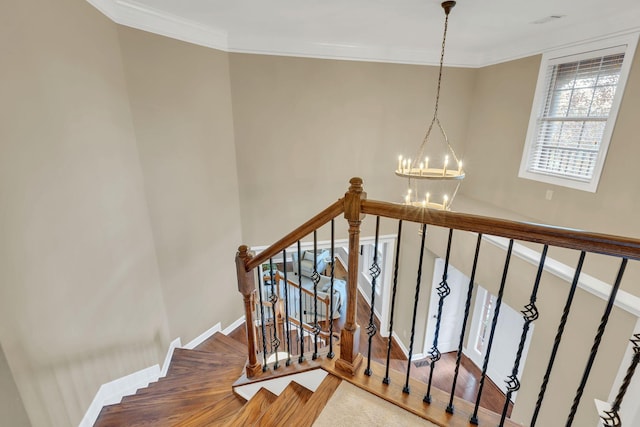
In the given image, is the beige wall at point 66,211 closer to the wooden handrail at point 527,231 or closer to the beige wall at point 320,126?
the beige wall at point 320,126

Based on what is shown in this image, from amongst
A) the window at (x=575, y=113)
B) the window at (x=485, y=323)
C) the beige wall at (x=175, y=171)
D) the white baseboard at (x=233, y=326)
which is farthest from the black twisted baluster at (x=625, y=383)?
the window at (x=485, y=323)

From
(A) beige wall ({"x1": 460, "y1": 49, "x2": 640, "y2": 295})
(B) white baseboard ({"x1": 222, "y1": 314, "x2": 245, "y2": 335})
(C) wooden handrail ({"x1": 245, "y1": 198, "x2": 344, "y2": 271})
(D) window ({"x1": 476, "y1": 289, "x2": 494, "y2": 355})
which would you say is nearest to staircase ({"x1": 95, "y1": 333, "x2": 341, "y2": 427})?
(C) wooden handrail ({"x1": 245, "y1": 198, "x2": 344, "y2": 271})

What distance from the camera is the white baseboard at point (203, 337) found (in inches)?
152

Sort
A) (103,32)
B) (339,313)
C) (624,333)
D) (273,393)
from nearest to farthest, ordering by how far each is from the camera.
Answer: (273,393) < (624,333) < (103,32) < (339,313)

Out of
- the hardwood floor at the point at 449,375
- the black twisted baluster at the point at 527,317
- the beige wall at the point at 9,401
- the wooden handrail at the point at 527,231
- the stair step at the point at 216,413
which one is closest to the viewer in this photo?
the wooden handrail at the point at 527,231

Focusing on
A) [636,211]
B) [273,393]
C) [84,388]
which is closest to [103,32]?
[84,388]

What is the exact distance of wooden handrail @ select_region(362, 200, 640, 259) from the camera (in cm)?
91

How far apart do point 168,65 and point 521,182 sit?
14.4 feet

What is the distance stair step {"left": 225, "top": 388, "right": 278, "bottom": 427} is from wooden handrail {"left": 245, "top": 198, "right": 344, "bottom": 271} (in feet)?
2.64

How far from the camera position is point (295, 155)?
4230mm

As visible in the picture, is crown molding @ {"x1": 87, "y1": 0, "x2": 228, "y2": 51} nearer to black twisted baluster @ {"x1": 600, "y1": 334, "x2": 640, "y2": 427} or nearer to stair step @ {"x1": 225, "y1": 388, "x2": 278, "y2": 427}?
stair step @ {"x1": 225, "y1": 388, "x2": 278, "y2": 427}

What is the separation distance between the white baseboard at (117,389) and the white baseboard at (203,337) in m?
0.72

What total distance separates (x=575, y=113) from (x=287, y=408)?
400 centimetres

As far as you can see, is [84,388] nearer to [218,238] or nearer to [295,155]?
[218,238]
